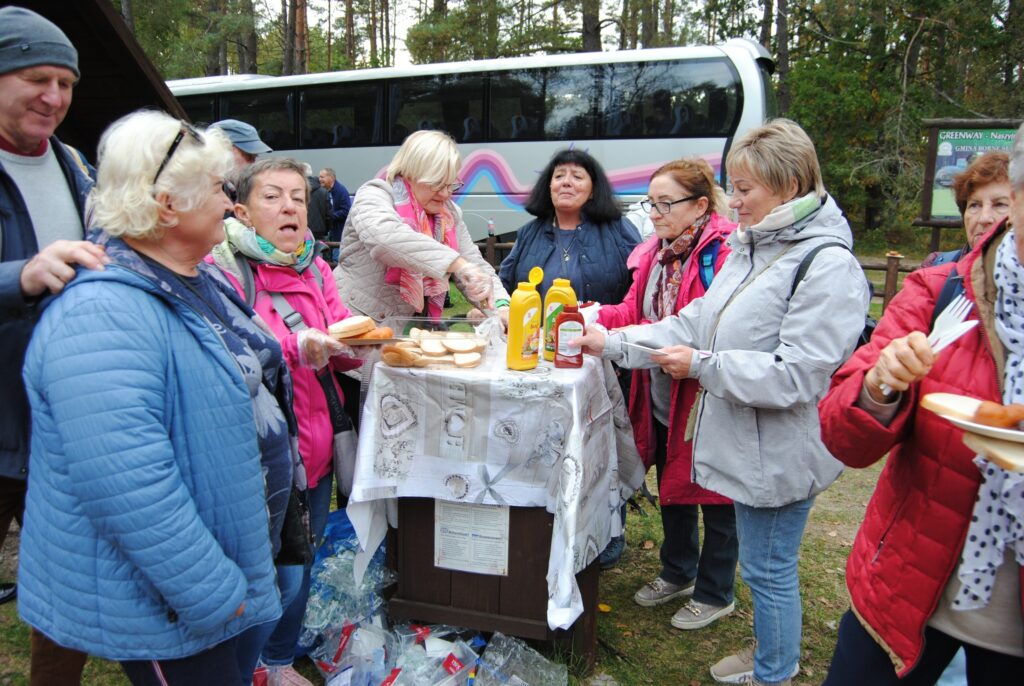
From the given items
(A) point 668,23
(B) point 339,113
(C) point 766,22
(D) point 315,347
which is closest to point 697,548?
(D) point 315,347

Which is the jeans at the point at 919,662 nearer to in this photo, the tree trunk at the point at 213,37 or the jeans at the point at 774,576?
the jeans at the point at 774,576

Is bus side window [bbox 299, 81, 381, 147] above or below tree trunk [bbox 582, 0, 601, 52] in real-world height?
below

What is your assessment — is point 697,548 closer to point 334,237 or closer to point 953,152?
point 953,152

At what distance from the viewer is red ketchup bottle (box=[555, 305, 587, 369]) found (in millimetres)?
2277

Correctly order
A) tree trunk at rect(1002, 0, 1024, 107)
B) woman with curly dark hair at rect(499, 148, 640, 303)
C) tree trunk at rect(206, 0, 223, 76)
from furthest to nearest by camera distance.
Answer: tree trunk at rect(206, 0, 223, 76) < tree trunk at rect(1002, 0, 1024, 107) < woman with curly dark hair at rect(499, 148, 640, 303)

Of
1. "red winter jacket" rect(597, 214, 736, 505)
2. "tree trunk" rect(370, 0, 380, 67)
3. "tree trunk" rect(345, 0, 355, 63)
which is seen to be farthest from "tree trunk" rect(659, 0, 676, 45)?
"red winter jacket" rect(597, 214, 736, 505)

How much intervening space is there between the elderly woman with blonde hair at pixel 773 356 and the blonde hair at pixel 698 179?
0.49m

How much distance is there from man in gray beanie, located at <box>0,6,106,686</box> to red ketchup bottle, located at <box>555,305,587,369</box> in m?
1.37

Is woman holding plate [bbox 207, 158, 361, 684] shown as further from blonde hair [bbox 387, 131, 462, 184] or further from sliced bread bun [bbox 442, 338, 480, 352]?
blonde hair [bbox 387, 131, 462, 184]

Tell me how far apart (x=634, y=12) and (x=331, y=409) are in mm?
19419

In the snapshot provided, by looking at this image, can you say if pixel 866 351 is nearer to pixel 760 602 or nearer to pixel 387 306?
pixel 760 602

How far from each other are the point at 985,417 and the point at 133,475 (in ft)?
4.73

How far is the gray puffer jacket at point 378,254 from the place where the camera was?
2600mm

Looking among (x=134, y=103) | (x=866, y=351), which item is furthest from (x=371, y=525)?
(x=134, y=103)
